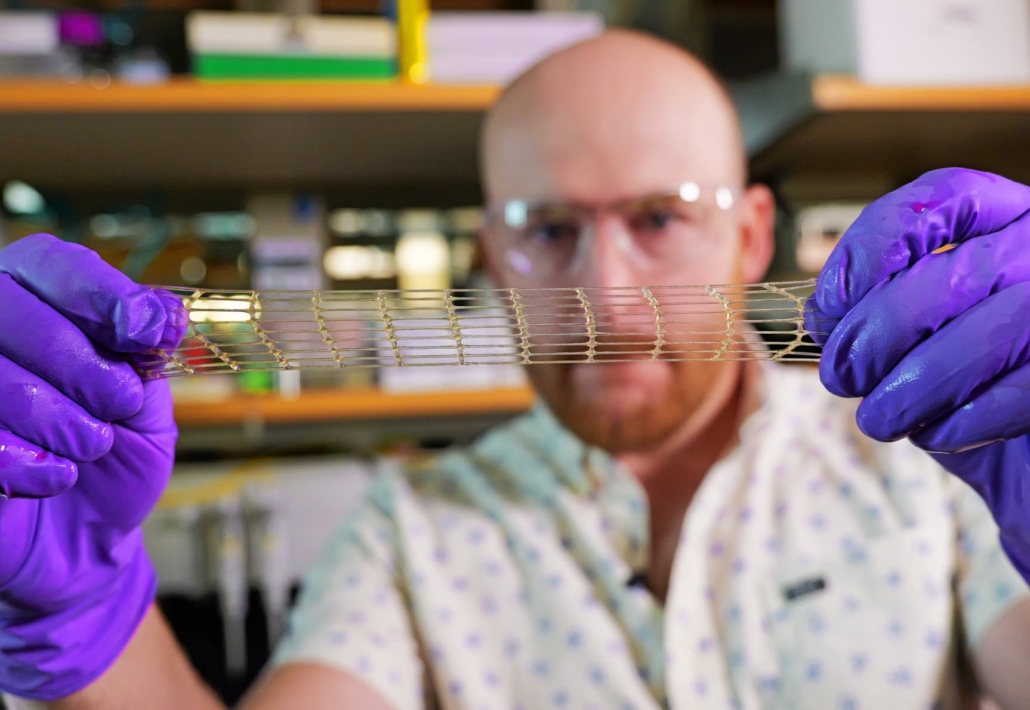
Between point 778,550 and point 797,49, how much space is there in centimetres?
87

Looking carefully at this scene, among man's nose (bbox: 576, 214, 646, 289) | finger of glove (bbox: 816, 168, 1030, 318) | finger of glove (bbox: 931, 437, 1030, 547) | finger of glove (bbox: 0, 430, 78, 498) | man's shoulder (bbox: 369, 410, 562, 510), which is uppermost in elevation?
finger of glove (bbox: 816, 168, 1030, 318)

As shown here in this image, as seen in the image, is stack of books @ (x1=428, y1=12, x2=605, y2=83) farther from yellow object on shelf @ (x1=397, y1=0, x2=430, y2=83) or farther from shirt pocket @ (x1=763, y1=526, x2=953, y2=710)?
shirt pocket @ (x1=763, y1=526, x2=953, y2=710)

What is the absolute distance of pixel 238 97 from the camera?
1112mm

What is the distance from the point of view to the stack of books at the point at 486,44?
120 centimetres

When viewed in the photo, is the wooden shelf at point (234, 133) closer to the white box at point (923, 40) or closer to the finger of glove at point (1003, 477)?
the white box at point (923, 40)

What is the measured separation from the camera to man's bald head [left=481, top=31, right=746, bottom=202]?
899 mm

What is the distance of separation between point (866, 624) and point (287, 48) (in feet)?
3.54

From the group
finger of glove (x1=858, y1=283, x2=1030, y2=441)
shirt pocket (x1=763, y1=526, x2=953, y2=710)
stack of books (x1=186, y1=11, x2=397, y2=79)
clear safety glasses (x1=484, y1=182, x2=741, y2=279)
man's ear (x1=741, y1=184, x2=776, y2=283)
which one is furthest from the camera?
stack of books (x1=186, y1=11, x2=397, y2=79)

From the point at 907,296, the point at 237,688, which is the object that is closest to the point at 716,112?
the point at 907,296

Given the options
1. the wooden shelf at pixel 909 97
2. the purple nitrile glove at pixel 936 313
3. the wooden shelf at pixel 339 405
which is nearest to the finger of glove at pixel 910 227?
the purple nitrile glove at pixel 936 313

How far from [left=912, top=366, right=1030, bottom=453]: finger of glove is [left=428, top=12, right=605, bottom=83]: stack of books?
2.88 feet

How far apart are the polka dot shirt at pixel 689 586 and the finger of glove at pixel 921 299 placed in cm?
41

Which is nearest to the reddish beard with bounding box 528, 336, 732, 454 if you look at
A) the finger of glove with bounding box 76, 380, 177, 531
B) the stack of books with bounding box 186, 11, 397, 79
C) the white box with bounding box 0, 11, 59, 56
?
the finger of glove with bounding box 76, 380, 177, 531

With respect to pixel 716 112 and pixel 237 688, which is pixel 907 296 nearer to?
pixel 716 112
